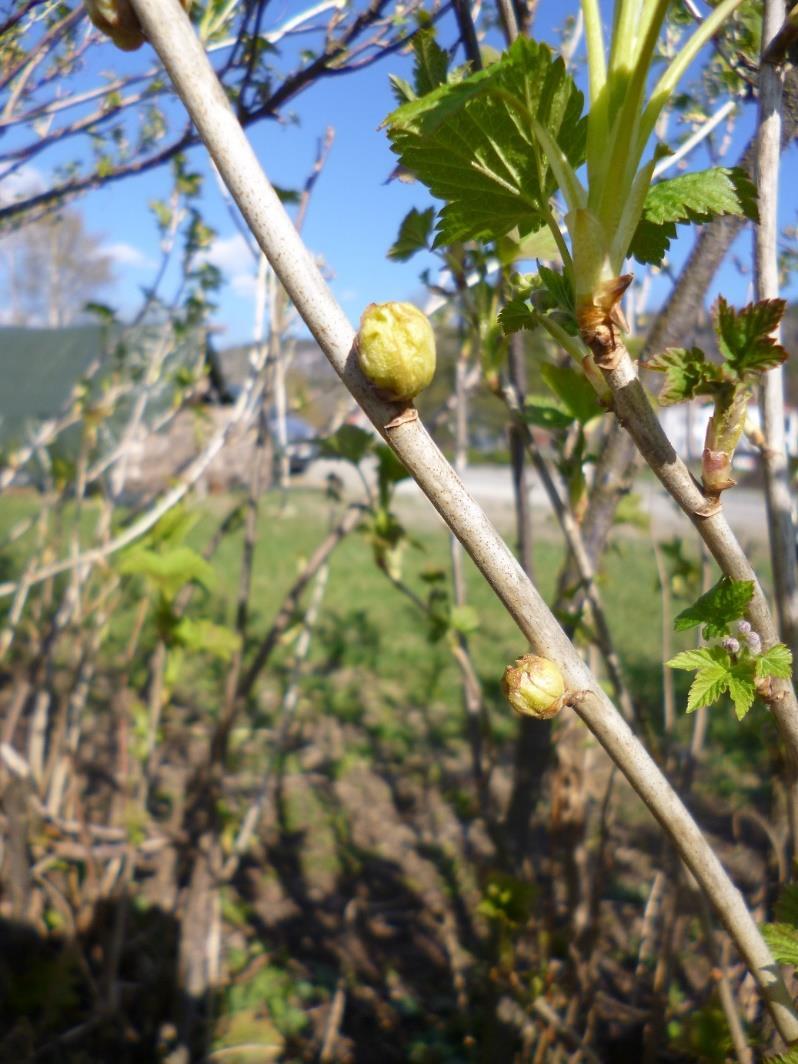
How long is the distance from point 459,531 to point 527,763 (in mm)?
994

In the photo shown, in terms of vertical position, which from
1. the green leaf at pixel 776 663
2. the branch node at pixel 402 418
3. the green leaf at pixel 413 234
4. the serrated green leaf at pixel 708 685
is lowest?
the serrated green leaf at pixel 708 685

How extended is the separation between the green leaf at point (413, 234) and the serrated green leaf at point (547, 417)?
26 centimetres

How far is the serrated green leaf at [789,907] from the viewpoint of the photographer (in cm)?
65

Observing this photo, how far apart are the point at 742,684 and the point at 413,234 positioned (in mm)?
688

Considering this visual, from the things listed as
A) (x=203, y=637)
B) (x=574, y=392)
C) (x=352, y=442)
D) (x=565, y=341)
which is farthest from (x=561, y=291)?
(x=203, y=637)

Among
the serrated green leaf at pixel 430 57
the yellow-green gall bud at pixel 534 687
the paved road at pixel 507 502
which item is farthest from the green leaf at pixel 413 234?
the paved road at pixel 507 502

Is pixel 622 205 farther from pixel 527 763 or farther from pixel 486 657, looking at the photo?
pixel 486 657

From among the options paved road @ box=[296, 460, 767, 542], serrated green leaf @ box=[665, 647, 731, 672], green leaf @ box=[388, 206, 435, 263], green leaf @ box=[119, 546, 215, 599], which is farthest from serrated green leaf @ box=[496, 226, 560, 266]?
paved road @ box=[296, 460, 767, 542]

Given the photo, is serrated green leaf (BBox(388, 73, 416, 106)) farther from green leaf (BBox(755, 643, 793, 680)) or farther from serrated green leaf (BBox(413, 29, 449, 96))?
green leaf (BBox(755, 643, 793, 680))

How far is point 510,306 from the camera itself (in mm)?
541

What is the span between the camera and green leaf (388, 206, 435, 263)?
0.99 meters

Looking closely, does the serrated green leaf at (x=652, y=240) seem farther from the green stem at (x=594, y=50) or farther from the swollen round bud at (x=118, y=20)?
the swollen round bud at (x=118, y=20)

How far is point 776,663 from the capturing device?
1.67 ft

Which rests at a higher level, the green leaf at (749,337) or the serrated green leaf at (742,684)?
the green leaf at (749,337)
